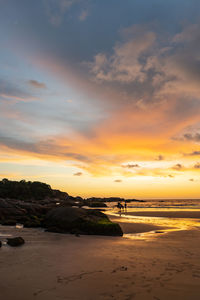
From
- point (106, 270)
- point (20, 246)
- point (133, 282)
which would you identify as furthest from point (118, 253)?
point (20, 246)

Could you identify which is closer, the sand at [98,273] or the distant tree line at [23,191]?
the sand at [98,273]

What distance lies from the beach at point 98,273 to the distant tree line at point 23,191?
10156cm

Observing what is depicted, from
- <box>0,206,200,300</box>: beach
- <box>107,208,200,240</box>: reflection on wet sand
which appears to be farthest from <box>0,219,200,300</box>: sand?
<box>107,208,200,240</box>: reflection on wet sand

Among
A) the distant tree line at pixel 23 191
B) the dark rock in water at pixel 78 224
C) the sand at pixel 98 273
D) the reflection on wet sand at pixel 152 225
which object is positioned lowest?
the reflection on wet sand at pixel 152 225

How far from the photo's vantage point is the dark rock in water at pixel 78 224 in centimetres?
1448

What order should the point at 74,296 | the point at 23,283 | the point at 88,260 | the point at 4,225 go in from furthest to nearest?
1. the point at 4,225
2. the point at 88,260
3. the point at 23,283
4. the point at 74,296

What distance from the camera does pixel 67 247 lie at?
9.91m

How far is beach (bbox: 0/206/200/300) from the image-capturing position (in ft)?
16.9

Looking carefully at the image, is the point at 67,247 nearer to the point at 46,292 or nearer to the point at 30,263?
the point at 30,263

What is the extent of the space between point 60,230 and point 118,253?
22.7 feet

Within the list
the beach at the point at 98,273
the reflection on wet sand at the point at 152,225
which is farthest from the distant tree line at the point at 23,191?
the beach at the point at 98,273

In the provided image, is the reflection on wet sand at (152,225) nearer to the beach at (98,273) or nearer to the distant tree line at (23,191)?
the beach at (98,273)

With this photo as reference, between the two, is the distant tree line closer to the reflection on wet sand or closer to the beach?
the reflection on wet sand

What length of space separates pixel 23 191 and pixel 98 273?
109749 mm
